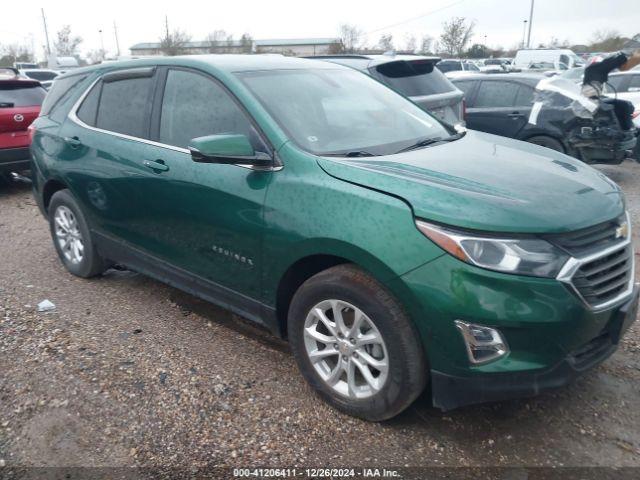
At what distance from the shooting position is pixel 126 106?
163 inches

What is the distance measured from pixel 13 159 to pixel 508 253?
24.0 feet

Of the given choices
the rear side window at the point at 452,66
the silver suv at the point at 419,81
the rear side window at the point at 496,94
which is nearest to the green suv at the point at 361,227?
the silver suv at the point at 419,81

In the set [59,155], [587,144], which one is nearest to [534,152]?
[59,155]

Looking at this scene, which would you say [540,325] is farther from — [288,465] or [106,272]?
[106,272]

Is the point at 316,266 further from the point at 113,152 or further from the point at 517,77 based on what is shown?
the point at 517,77

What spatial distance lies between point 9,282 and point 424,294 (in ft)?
12.8

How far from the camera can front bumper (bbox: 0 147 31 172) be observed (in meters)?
7.62

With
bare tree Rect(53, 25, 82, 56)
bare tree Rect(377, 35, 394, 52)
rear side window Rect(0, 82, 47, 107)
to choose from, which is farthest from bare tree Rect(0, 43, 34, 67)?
rear side window Rect(0, 82, 47, 107)

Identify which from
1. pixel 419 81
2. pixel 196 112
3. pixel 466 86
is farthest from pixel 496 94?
pixel 196 112

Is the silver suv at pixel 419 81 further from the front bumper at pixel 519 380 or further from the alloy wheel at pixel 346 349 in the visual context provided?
the front bumper at pixel 519 380

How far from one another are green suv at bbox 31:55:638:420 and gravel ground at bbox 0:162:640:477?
0.84ft

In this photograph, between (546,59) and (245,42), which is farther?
(245,42)

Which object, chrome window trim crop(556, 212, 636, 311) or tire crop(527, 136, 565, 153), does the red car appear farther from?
chrome window trim crop(556, 212, 636, 311)

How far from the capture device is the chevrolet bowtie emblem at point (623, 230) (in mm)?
2746
